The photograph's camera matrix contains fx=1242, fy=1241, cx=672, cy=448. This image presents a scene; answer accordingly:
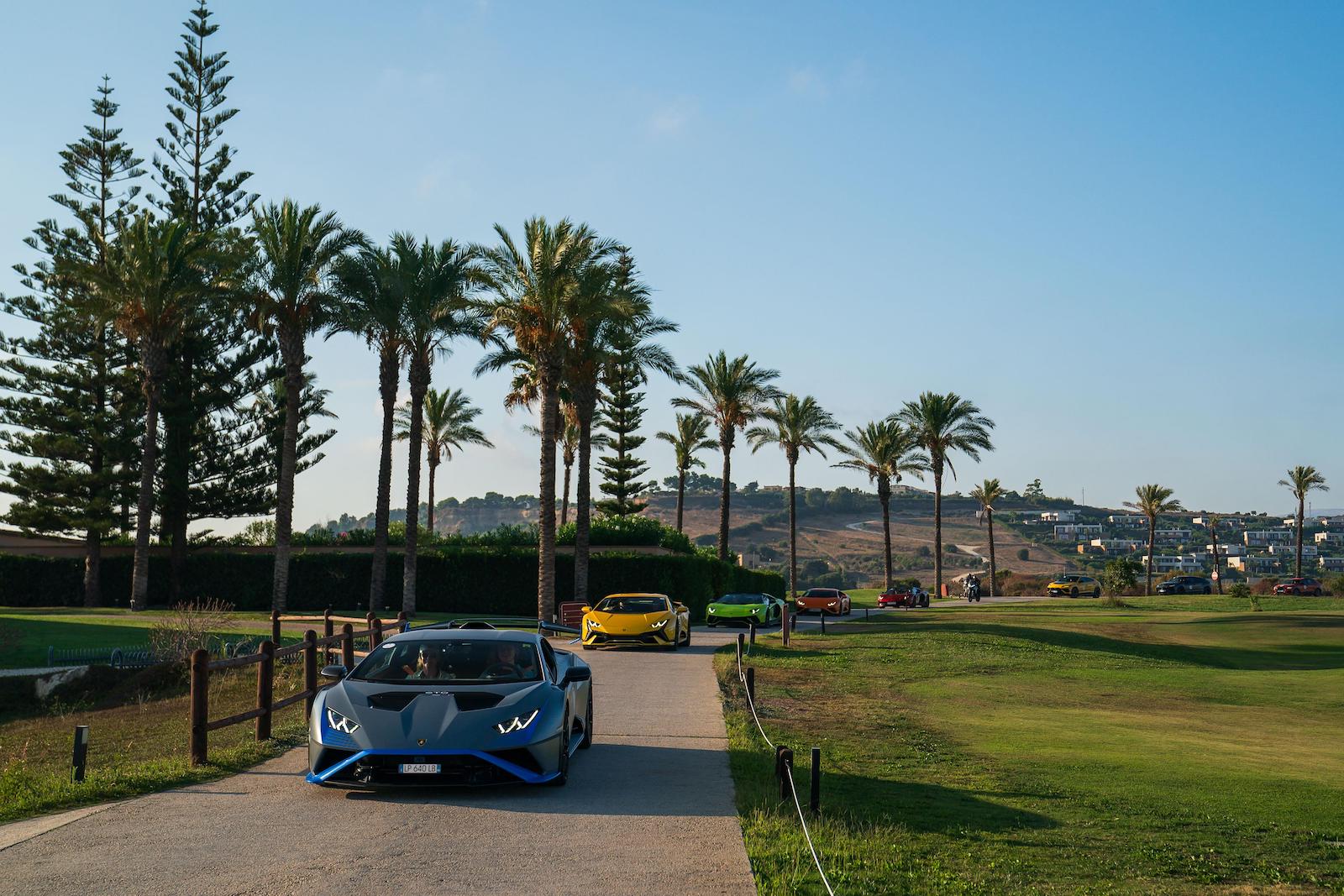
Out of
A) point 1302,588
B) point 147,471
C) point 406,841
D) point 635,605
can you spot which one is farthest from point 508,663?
point 1302,588

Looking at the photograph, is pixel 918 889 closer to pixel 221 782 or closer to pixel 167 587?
pixel 221 782

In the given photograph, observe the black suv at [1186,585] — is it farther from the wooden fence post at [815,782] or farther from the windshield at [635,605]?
the wooden fence post at [815,782]

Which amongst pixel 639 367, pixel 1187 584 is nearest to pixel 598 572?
pixel 639 367

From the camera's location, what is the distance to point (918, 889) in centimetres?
783

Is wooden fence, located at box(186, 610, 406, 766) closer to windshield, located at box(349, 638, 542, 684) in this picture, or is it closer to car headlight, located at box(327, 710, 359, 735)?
windshield, located at box(349, 638, 542, 684)

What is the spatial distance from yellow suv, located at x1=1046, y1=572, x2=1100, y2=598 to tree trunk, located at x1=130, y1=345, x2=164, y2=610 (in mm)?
61883

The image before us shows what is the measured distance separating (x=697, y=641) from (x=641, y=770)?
74.1 feet

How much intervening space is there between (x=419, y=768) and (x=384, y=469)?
36536 millimetres

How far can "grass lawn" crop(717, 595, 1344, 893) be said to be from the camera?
8867mm

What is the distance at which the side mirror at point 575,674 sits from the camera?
11430mm

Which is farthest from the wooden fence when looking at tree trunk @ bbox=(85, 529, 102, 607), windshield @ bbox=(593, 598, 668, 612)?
tree trunk @ bbox=(85, 529, 102, 607)

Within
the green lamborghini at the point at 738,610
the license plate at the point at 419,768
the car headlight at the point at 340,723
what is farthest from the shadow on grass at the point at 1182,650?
the car headlight at the point at 340,723

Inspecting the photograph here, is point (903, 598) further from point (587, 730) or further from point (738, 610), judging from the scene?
point (587, 730)

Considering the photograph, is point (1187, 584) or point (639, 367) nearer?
point (639, 367)
